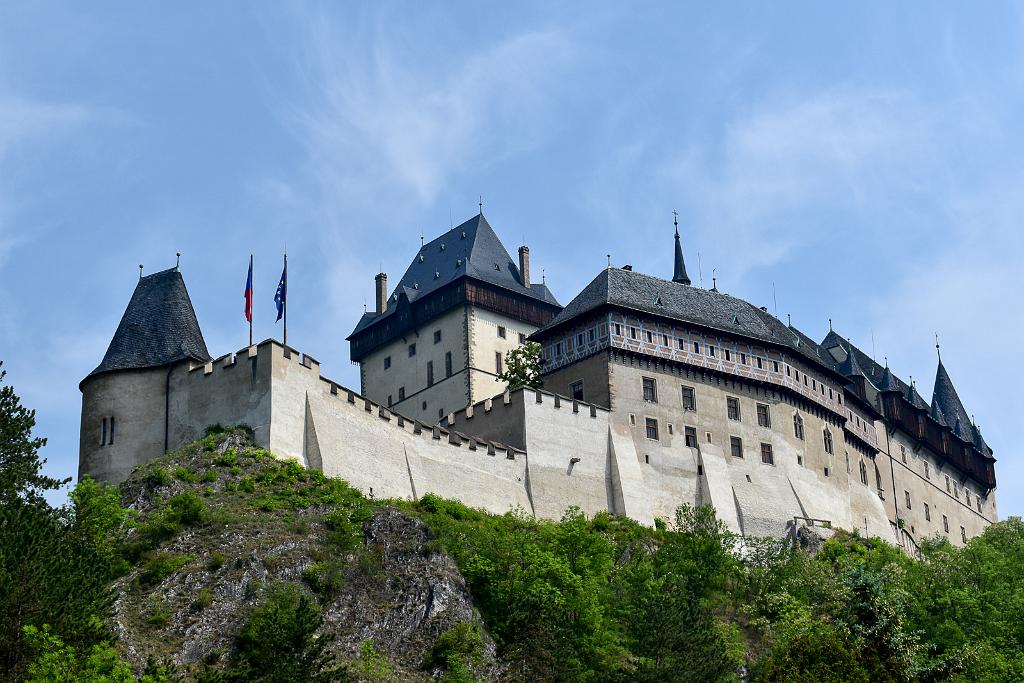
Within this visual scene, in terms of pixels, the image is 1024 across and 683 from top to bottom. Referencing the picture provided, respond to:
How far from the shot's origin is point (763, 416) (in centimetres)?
7775

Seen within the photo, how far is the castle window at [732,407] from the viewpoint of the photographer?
251ft

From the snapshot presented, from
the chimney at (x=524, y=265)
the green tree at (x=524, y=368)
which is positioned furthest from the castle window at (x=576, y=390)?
the chimney at (x=524, y=265)

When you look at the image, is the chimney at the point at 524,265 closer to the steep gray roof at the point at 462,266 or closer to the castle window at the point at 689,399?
the steep gray roof at the point at 462,266

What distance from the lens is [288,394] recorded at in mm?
59250

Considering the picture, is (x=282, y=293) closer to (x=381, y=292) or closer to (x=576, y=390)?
(x=576, y=390)

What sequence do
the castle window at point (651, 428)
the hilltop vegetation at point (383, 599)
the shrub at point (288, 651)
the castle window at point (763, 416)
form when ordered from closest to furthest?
the shrub at point (288, 651), the hilltop vegetation at point (383, 599), the castle window at point (651, 428), the castle window at point (763, 416)

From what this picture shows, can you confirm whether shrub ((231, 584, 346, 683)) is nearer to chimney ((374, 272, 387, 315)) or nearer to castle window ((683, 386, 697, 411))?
castle window ((683, 386, 697, 411))

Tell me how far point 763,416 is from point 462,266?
20.0 metres

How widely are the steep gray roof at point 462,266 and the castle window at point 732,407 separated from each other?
1679cm

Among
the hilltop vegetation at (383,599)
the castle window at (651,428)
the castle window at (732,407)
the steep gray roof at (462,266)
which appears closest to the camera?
the hilltop vegetation at (383,599)

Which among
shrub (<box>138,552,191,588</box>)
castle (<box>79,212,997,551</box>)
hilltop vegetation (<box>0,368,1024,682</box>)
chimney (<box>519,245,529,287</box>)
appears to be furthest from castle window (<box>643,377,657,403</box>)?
shrub (<box>138,552,191,588</box>)

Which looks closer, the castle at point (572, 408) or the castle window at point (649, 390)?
the castle at point (572, 408)

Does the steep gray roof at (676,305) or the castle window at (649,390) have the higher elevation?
the steep gray roof at (676,305)

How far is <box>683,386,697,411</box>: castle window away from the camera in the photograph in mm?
75000
